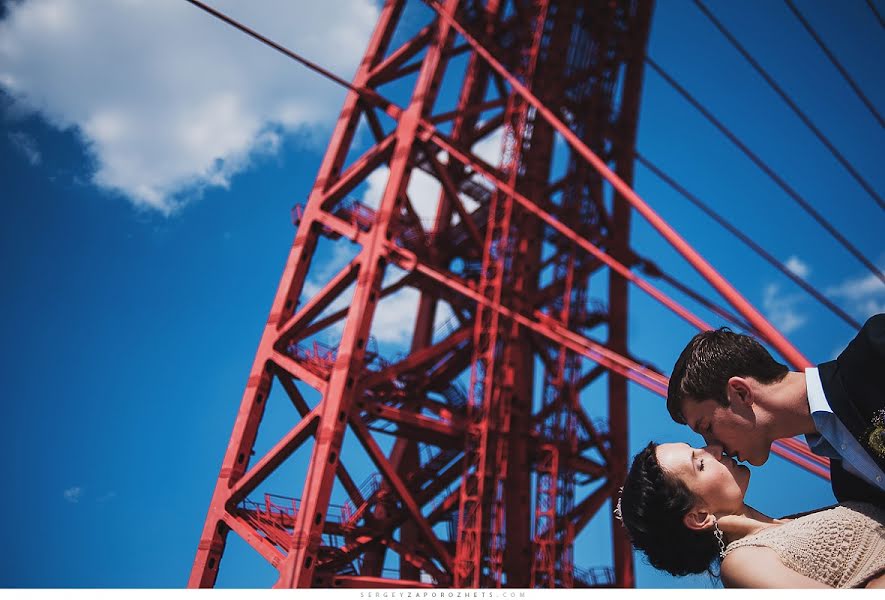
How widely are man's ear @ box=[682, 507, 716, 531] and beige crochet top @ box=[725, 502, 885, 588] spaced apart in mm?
105

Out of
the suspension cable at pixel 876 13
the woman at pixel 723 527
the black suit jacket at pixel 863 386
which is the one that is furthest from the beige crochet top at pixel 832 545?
the suspension cable at pixel 876 13

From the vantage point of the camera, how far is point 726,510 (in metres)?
2.15

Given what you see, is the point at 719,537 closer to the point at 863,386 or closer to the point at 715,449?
the point at 715,449

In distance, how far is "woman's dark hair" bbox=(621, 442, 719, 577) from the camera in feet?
6.97

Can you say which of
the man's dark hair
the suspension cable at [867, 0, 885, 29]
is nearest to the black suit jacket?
the man's dark hair

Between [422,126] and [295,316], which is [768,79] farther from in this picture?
[295,316]

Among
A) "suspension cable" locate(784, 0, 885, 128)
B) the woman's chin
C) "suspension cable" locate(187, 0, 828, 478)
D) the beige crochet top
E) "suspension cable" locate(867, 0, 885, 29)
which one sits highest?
"suspension cable" locate(784, 0, 885, 128)

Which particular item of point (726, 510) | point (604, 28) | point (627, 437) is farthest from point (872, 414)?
point (604, 28)

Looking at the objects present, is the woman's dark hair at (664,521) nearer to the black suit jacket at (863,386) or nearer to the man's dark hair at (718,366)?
the man's dark hair at (718,366)

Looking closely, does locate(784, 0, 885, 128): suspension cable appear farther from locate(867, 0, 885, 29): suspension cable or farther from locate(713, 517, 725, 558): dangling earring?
locate(713, 517, 725, 558): dangling earring

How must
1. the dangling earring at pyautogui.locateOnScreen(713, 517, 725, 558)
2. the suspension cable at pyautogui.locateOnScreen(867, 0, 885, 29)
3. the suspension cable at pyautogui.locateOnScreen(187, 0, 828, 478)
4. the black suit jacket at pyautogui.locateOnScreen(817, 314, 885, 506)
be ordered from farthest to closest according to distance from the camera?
the suspension cable at pyautogui.locateOnScreen(867, 0, 885, 29), the suspension cable at pyautogui.locateOnScreen(187, 0, 828, 478), the dangling earring at pyautogui.locateOnScreen(713, 517, 725, 558), the black suit jacket at pyautogui.locateOnScreen(817, 314, 885, 506)

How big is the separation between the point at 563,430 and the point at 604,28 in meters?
8.57

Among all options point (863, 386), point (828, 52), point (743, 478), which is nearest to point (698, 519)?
point (743, 478)

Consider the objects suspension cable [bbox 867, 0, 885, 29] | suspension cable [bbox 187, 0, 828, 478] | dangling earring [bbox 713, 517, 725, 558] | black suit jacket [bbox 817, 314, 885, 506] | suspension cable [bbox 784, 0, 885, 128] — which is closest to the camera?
black suit jacket [bbox 817, 314, 885, 506]
